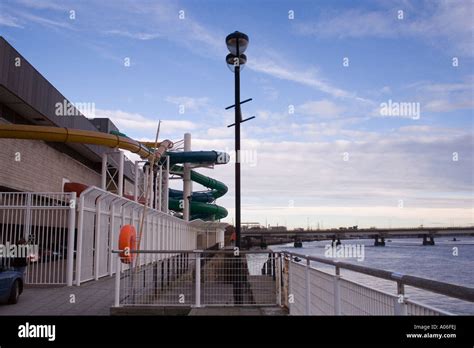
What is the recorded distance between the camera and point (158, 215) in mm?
24422

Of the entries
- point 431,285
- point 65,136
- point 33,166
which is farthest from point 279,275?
point 33,166

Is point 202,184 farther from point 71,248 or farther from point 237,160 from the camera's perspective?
point 237,160

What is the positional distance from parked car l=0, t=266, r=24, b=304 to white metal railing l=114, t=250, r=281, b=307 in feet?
8.32

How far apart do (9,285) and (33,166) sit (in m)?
13.5

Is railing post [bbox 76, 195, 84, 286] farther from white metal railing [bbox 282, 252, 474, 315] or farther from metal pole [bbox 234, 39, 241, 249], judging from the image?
white metal railing [bbox 282, 252, 474, 315]

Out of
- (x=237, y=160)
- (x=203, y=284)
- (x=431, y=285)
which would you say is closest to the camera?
(x=431, y=285)

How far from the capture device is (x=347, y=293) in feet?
16.4

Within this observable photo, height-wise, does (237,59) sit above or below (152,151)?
below

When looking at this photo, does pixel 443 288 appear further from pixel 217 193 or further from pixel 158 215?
pixel 217 193

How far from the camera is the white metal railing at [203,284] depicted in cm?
925

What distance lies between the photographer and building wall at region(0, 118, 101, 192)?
779 inches

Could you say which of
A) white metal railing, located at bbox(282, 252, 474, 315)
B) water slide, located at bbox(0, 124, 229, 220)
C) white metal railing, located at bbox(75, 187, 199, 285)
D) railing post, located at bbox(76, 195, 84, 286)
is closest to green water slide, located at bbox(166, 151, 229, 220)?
water slide, located at bbox(0, 124, 229, 220)

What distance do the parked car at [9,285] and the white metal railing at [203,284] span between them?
254cm
